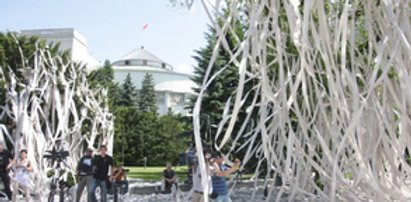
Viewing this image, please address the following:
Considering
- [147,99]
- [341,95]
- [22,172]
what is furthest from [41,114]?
[147,99]

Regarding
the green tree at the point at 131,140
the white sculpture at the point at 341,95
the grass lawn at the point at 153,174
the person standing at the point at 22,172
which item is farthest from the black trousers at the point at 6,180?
the green tree at the point at 131,140

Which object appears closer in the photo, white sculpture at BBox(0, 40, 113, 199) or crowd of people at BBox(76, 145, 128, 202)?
crowd of people at BBox(76, 145, 128, 202)

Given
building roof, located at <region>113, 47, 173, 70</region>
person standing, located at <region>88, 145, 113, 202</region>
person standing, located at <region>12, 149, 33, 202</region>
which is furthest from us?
building roof, located at <region>113, 47, 173, 70</region>

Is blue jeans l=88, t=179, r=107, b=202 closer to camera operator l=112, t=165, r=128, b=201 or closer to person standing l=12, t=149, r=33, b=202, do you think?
person standing l=12, t=149, r=33, b=202

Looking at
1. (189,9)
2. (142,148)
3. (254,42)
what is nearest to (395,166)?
(254,42)

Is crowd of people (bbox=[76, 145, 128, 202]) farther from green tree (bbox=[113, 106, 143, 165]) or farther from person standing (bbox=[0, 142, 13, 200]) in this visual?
green tree (bbox=[113, 106, 143, 165])

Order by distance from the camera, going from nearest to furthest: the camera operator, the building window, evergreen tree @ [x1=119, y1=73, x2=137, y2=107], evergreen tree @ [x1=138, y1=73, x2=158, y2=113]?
the camera operator < evergreen tree @ [x1=119, y1=73, x2=137, y2=107] < evergreen tree @ [x1=138, y1=73, x2=158, y2=113] < the building window

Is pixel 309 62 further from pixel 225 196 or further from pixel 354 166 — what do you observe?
pixel 225 196

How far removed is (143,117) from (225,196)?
1479 inches

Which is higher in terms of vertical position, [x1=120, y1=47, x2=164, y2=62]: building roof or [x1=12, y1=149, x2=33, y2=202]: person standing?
[x1=120, y1=47, x2=164, y2=62]: building roof

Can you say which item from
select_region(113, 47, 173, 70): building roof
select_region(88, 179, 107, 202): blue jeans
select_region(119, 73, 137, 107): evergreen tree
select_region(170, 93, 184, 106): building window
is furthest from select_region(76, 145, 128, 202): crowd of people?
select_region(113, 47, 173, 70): building roof

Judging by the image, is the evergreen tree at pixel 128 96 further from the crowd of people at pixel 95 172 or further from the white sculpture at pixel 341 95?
the white sculpture at pixel 341 95

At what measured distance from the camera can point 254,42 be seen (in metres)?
1.86

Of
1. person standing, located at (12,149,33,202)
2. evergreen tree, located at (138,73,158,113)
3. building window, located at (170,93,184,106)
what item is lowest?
person standing, located at (12,149,33,202)
